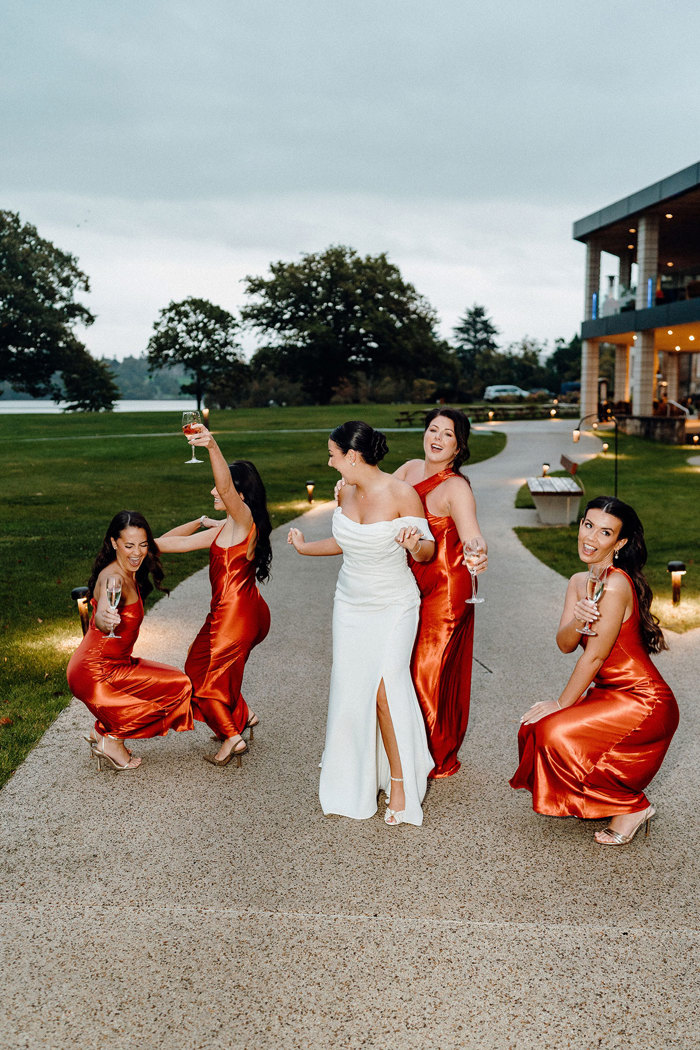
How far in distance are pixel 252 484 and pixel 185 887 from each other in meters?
2.62

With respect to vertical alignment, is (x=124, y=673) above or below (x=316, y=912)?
above

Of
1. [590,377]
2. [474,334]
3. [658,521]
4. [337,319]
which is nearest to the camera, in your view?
[658,521]

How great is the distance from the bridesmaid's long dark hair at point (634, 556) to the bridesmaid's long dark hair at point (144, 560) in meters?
2.77

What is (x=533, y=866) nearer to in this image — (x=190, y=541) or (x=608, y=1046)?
(x=608, y=1046)

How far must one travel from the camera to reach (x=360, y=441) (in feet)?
15.2

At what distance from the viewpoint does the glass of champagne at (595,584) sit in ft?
14.3

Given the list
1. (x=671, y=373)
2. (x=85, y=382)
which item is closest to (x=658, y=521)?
(x=671, y=373)

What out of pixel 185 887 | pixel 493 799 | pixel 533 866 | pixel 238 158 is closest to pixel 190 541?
pixel 185 887

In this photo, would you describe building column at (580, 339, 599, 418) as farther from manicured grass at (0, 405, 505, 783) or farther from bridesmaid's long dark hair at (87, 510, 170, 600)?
bridesmaid's long dark hair at (87, 510, 170, 600)

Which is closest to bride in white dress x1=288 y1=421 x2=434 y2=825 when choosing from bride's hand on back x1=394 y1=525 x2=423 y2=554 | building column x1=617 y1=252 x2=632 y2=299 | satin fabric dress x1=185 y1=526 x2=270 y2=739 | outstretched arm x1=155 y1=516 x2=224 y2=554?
bride's hand on back x1=394 y1=525 x2=423 y2=554

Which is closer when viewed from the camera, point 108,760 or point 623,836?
point 623,836

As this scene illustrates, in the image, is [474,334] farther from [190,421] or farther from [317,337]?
[190,421]

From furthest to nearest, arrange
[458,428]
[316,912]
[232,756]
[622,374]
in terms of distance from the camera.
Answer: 1. [622,374]
2. [232,756]
3. [458,428]
4. [316,912]

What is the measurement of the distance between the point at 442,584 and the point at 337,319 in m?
67.8
